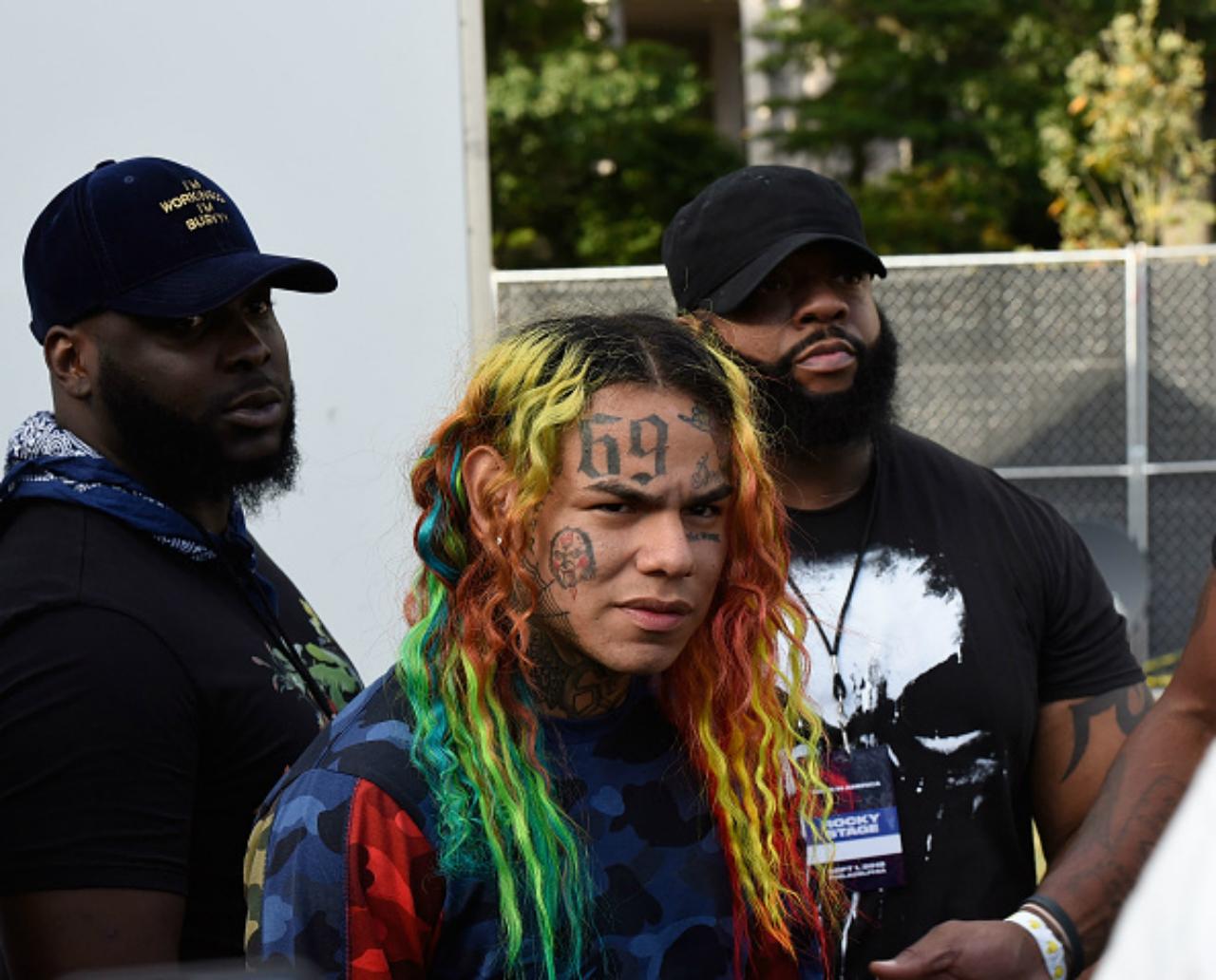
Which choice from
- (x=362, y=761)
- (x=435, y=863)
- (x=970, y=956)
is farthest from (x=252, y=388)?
(x=970, y=956)

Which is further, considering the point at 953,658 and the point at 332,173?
the point at 332,173

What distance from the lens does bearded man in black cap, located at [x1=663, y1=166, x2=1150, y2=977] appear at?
266cm

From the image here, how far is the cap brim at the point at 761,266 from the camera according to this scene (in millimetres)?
2861

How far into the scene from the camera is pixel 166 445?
267cm

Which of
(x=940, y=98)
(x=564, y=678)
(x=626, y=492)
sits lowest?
(x=564, y=678)

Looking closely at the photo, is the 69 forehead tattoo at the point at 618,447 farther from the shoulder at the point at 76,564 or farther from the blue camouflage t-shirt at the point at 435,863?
the shoulder at the point at 76,564

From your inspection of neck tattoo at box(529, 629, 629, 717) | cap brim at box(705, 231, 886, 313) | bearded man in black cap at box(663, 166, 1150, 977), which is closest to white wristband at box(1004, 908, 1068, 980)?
bearded man in black cap at box(663, 166, 1150, 977)

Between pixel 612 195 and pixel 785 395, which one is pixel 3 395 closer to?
pixel 785 395

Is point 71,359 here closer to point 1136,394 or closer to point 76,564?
Answer: point 76,564

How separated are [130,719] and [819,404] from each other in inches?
50.6

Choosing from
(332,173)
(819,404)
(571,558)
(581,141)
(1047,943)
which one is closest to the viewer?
(571,558)

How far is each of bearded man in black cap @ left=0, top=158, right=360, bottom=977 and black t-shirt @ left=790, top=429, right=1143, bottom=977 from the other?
875mm

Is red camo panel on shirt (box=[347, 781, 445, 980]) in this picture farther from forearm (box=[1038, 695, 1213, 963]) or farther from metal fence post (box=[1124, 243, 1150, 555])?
metal fence post (box=[1124, 243, 1150, 555])

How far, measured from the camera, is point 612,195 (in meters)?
18.5
